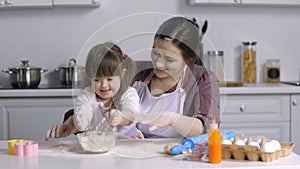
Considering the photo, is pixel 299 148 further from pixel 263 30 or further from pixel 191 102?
pixel 191 102

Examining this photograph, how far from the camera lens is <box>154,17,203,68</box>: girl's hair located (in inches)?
59.1

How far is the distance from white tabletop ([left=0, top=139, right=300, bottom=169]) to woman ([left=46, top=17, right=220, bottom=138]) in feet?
0.27

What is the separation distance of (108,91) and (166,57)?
205mm

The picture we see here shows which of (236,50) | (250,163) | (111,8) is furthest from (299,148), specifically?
(250,163)

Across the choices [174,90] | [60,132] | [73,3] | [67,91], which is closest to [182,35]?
[174,90]

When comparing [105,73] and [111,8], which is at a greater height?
[111,8]

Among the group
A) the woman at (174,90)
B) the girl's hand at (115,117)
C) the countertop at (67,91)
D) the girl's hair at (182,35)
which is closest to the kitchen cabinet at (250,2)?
the countertop at (67,91)

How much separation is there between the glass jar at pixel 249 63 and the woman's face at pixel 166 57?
2015 millimetres

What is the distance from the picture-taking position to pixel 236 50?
354 centimetres

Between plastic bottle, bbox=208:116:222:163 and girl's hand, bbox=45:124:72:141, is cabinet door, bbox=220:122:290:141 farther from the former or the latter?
plastic bottle, bbox=208:116:222:163

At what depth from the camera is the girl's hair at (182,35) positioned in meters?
1.50

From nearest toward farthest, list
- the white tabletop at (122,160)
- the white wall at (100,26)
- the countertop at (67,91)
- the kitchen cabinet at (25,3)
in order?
the white tabletop at (122,160) < the countertop at (67,91) < the kitchen cabinet at (25,3) < the white wall at (100,26)

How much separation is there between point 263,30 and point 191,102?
82.8 inches

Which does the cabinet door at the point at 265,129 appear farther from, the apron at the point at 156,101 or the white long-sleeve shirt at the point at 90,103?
the white long-sleeve shirt at the point at 90,103
